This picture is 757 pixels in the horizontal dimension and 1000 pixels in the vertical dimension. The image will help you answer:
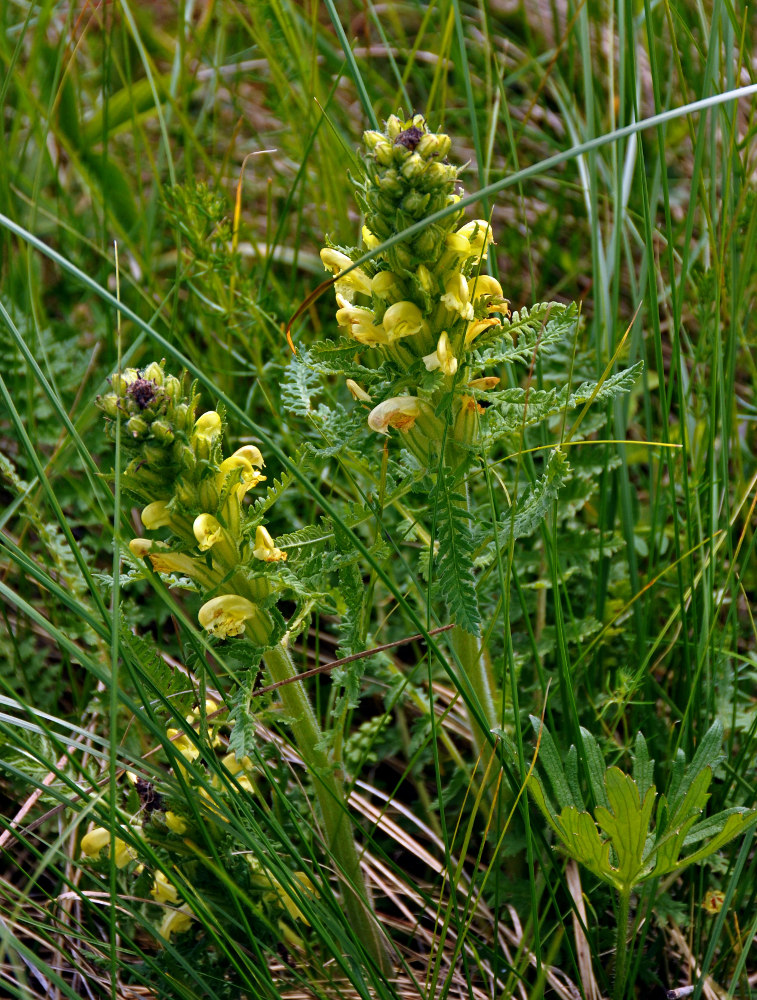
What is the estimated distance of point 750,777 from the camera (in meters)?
2.00

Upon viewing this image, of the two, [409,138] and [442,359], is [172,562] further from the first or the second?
[409,138]

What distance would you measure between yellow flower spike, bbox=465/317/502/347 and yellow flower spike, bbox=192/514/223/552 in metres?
0.57

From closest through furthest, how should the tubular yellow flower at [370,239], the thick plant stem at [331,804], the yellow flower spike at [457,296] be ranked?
the yellow flower spike at [457,296] < the tubular yellow flower at [370,239] < the thick plant stem at [331,804]

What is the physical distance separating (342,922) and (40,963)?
0.53 meters

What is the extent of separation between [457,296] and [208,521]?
1.88ft

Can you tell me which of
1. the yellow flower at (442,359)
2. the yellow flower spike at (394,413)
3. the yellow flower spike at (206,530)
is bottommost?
the yellow flower spike at (206,530)

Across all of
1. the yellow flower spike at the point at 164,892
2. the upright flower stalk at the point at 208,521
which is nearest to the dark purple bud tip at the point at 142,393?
the upright flower stalk at the point at 208,521

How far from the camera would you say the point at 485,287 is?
5.38 feet

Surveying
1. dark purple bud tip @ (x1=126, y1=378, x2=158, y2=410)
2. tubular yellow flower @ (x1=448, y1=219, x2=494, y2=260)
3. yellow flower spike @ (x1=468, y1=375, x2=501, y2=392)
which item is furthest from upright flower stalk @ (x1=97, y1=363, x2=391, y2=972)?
tubular yellow flower @ (x1=448, y1=219, x2=494, y2=260)

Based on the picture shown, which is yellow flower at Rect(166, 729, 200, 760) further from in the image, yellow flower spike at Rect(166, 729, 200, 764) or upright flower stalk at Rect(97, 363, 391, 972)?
upright flower stalk at Rect(97, 363, 391, 972)

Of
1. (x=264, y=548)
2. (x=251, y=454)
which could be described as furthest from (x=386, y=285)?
(x=264, y=548)

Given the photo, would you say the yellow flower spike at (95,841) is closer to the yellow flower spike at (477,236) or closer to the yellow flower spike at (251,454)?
the yellow flower spike at (251,454)

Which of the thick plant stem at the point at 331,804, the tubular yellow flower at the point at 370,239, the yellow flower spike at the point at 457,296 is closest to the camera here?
the yellow flower spike at the point at 457,296

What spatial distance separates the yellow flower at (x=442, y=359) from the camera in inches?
60.0
